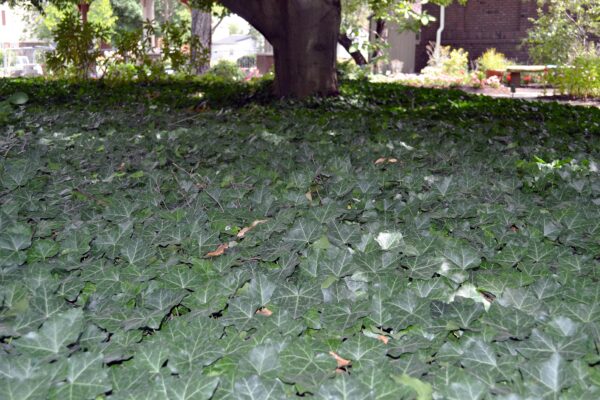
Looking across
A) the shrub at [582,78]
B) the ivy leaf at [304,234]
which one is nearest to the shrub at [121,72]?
the shrub at [582,78]

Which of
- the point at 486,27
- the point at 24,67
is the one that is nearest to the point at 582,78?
the point at 486,27

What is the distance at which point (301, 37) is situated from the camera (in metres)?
9.69

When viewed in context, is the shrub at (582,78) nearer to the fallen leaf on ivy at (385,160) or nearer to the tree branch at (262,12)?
the tree branch at (262,12)

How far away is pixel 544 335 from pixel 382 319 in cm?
36

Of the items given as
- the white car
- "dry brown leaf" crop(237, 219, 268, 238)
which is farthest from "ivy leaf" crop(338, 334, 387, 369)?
the white car

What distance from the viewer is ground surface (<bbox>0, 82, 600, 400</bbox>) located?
127 cm

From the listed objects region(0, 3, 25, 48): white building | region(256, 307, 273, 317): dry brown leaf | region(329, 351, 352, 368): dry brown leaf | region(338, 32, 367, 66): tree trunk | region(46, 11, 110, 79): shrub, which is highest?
region(0, 3, 25, 48): white building

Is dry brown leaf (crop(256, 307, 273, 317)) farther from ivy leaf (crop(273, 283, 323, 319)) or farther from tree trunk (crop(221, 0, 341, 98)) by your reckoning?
tree trunk (crop(221, 0, 341, 98))

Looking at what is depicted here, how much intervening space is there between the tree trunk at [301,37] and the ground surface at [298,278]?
19.9 feet

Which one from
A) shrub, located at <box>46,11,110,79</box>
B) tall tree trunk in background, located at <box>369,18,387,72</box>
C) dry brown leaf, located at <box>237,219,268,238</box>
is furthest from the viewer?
tall tree trunk in background, located at <box>369,18,387,72</box>

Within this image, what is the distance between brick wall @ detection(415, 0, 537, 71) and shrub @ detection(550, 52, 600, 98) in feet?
45.8

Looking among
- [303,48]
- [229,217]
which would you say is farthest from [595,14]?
[229,217]

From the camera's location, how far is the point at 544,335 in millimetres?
1372

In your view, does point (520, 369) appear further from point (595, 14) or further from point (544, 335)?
point (595, 14)
